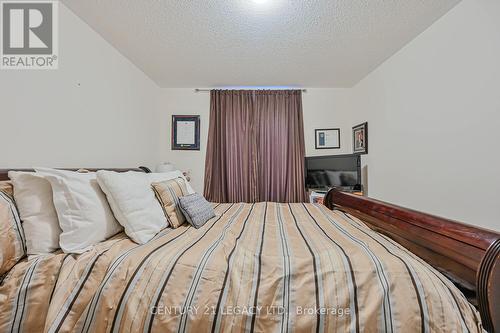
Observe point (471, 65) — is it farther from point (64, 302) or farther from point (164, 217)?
point (64, 302)

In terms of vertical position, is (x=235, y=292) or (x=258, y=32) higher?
(x=258, y=32)

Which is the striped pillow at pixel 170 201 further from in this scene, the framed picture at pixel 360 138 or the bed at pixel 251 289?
the framed picture at pixel 360 138

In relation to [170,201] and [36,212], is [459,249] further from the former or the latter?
[36,212]

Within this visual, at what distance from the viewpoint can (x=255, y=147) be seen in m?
3.39

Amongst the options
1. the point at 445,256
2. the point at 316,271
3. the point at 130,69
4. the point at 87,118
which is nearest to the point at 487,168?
the point at 445,256

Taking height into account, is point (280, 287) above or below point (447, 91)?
below

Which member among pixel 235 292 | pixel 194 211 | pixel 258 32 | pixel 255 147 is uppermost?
pixel 258 32

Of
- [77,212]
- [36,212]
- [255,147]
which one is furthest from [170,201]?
[255,147]

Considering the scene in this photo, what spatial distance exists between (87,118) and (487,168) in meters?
3.22

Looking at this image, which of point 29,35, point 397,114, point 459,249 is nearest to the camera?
point 459,249

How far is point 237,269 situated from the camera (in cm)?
85

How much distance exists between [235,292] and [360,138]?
9.96 feet

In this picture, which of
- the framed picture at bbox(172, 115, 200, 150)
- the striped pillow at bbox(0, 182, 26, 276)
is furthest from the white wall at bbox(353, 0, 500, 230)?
the striped pillow at bbox(0, 182, 26, 276)

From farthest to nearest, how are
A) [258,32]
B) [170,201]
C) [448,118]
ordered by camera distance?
[258,32]
[448,118]
[170,201]
